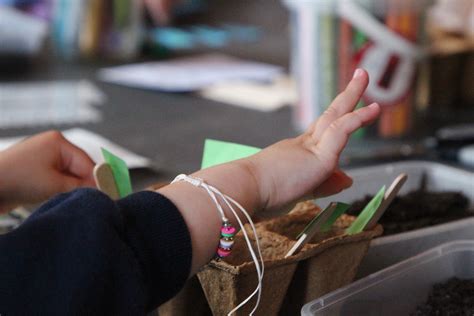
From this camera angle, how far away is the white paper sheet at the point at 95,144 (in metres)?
0.77

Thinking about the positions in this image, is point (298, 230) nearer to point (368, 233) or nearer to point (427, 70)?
point (368, 233)

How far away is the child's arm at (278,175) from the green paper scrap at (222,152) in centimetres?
3

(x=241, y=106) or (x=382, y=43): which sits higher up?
(x=382, y=43)

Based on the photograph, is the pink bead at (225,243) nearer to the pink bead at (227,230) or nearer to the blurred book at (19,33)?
the pink bead at (227,230)

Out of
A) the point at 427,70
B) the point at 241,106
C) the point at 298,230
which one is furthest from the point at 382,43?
the point at 298,230

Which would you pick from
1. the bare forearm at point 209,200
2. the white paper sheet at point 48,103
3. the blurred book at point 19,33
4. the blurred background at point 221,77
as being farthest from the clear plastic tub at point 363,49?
the blurred book at point 19,33

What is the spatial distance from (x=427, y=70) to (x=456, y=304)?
0.54m

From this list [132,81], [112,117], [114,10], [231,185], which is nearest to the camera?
[231,185]

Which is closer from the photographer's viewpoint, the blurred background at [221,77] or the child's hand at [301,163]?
the child's hand at [301,163]

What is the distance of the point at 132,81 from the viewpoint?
3.76ft

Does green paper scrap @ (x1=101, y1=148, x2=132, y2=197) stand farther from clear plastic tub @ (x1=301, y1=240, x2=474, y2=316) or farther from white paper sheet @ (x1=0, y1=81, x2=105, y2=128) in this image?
white paper sheet @ (x1=0, y1=81, x2=105, y2=128)

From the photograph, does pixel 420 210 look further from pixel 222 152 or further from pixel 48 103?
pixel 48 103

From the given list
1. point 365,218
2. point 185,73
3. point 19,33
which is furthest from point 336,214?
point 19,33

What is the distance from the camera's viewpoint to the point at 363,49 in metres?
0.81
